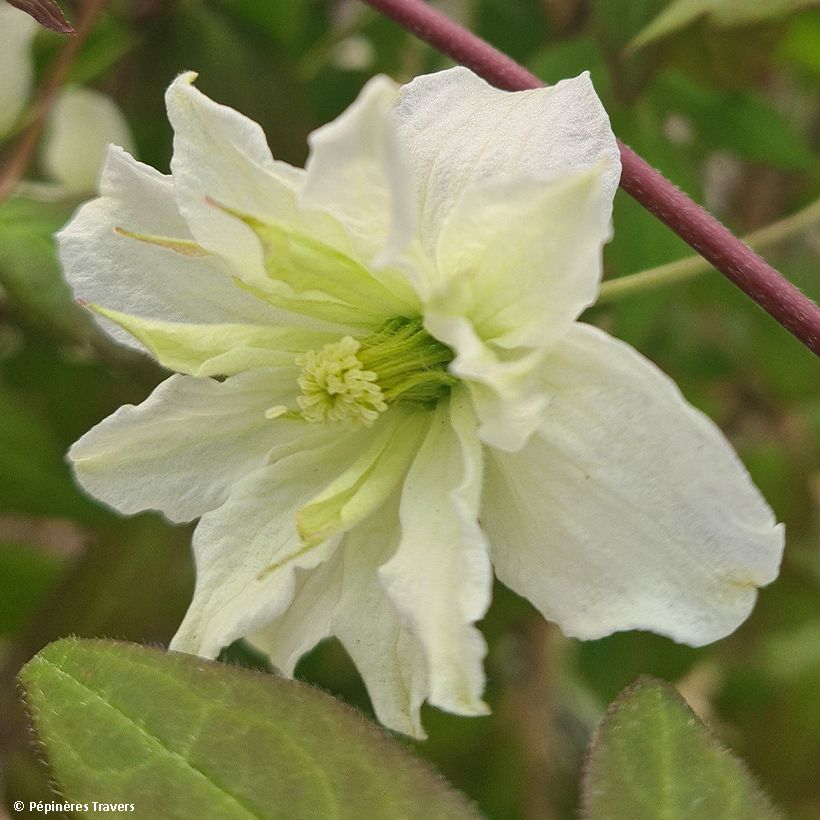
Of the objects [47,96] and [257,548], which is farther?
[47,96]

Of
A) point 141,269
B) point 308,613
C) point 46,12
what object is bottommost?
point 308,613

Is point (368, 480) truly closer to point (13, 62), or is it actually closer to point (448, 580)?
point (448, 580)

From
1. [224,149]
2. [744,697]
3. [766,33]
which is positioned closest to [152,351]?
[224,149]

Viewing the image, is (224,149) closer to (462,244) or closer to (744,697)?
(462,244)

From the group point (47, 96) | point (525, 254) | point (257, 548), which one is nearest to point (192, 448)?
point (257, 548)

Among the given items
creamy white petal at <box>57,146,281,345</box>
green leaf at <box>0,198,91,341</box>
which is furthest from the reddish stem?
green leaf at <box>0,198,91,341</box>

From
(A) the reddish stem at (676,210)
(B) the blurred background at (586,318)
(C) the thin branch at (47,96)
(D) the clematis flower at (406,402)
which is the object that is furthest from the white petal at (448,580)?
(C) the thin branch at (47,96)
